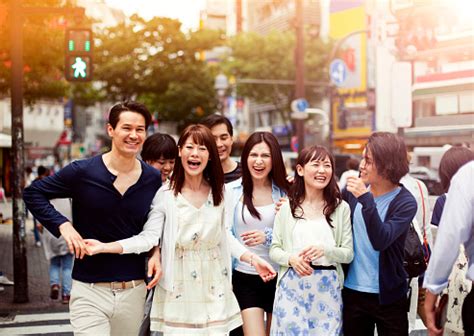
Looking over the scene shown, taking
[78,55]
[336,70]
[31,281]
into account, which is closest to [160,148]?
[78,55]

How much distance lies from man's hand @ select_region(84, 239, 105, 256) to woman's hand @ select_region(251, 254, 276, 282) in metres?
0.99

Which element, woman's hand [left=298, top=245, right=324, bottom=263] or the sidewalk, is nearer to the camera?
woman's hand [left=298, top=245, right=324, bottom=263]

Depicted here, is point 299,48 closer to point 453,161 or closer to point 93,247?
point 453,161

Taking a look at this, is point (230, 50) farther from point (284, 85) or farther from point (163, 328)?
point (163, 328)

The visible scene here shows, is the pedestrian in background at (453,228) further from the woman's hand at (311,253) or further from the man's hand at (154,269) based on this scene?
the man's hand at (154,269)

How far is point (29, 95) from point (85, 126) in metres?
70.8

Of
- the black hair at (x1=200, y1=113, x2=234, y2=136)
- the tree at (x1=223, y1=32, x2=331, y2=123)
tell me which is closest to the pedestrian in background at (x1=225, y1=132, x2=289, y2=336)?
the black hair at (x1=200, y1=113, x2=234, y2=136)

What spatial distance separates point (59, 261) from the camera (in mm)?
9281

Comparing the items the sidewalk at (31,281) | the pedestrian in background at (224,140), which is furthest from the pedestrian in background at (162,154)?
the sidewalk at (31,281)

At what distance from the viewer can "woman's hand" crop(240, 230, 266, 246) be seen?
15.1 ft

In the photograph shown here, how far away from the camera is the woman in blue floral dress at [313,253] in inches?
167

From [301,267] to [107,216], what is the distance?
118cm

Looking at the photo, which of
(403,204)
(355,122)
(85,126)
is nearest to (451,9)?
(403,204)

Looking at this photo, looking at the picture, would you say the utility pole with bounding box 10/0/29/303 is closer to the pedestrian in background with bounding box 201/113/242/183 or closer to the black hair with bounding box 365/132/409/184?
the pedestrian in background with bounding box 201/113/242/183
